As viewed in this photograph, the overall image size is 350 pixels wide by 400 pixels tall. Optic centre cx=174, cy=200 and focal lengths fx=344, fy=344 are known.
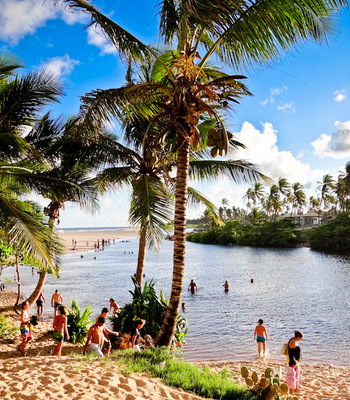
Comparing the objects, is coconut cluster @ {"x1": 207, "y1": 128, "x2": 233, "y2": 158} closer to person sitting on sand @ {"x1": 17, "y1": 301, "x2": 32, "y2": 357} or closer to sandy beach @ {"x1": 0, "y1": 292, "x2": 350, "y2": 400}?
sandy beach @ {"x1": 0, "y1": 292, "x2": 350, "y2": 400}

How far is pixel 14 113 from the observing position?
8516mm

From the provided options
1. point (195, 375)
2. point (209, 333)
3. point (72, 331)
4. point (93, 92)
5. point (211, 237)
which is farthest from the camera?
point (211, 237)

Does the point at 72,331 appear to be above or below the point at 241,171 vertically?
below

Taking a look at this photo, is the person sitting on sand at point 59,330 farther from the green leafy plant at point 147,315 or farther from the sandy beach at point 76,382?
the green leafy plant at point 147,315

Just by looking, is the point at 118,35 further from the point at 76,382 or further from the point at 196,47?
the point at 76,382

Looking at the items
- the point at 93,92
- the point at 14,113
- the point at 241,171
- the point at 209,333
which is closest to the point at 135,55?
the point at 93,92

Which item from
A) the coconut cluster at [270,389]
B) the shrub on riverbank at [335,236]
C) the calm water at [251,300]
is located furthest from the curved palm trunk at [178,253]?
the shrub on riverbank at [335,236]

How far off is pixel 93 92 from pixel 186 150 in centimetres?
259

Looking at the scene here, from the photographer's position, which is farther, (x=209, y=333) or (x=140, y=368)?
(x=209, y=333)

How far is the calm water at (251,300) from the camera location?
550 inches

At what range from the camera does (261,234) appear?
6562cm

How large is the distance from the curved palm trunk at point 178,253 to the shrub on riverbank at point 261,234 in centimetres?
5466

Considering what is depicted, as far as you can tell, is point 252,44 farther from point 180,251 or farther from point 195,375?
point 195,375

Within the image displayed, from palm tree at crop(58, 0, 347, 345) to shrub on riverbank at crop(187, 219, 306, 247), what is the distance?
180 feet
